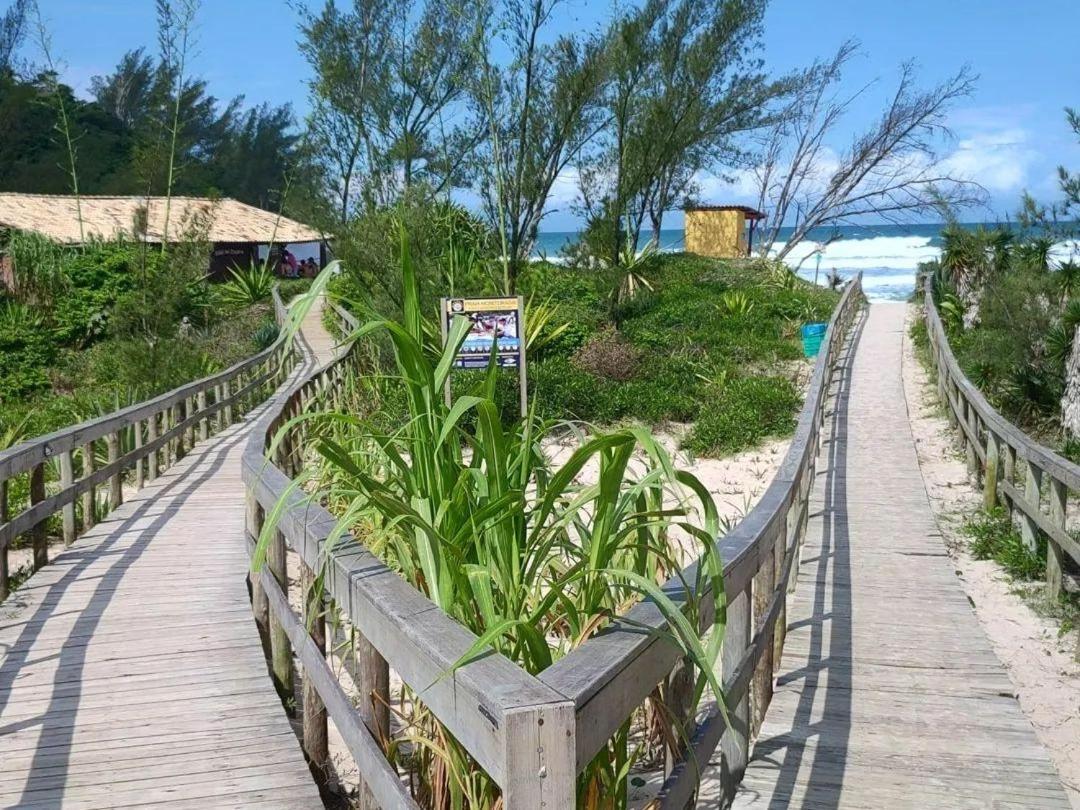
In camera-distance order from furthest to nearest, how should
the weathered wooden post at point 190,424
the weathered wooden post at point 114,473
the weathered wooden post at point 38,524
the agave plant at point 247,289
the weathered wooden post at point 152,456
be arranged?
1. the agave plant at point 247,289
2. the weathered wooden post at point 190,424
3. the weathered wooden post at point 152,456
4. the weathered wooden post at point 114,473
5. the weathered wooden post at point 38,524

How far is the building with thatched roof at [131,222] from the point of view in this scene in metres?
29.3

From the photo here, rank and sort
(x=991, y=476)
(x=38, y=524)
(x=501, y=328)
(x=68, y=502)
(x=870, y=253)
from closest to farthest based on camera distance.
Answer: (x=38, y=524)
(x=68, y=502)
(x=991, y=476)
(x=501, y=328)
(x=870, y=253)

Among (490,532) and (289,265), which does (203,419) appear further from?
(289,265)

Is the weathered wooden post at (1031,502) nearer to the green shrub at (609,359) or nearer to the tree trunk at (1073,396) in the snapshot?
the tree trunk at (1073,396)

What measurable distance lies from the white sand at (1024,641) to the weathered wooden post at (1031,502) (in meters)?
0.28

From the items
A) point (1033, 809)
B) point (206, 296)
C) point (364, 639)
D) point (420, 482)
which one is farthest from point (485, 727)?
point (206, 296)

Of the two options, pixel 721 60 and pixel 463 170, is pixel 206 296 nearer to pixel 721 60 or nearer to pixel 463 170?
pixel 463 170

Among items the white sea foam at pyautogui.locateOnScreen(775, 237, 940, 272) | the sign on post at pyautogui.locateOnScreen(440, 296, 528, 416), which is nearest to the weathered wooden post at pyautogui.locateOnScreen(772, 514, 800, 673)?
the sign on post at pyautogui.locateOnScreen(440, 296, 528, 416)

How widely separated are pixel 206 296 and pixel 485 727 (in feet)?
87.4

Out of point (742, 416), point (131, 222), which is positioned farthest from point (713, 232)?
point (742, 416)

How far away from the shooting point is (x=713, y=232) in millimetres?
33188

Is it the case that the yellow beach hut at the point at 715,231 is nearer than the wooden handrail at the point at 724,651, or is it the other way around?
the wooden handrail at the point at 724,651

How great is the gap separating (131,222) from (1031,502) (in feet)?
107

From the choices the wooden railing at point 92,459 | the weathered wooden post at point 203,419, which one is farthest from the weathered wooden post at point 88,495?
the weathered wooden post at point 203,419
